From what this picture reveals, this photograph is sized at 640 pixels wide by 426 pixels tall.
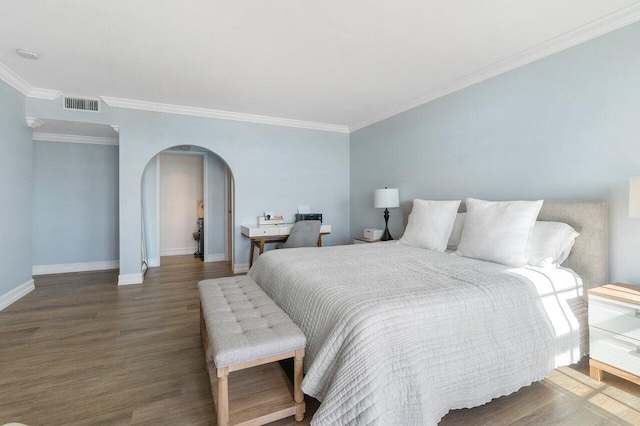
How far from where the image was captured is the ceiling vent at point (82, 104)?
12.5 ft

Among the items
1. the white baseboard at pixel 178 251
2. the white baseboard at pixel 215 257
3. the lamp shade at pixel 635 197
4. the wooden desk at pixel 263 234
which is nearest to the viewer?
the lamp shade at pixel 635 197

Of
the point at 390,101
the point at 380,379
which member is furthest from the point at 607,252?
the point at 390,101

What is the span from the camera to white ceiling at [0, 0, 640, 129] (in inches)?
81.6

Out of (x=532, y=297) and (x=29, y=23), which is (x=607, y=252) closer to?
(x=532, y=297)

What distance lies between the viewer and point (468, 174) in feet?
10.7

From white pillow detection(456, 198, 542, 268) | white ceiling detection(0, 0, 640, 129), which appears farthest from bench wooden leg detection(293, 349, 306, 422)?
white ceiling detection(0, 0, 640, 129)

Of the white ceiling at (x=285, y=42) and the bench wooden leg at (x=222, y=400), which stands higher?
the white ceiling at (x=285, y=42)

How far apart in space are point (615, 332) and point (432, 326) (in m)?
1.31

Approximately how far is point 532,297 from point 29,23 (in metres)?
4.04

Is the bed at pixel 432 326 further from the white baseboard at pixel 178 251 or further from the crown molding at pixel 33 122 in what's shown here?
the white baseboard at pixel 178 251

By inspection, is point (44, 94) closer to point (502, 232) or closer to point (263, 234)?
point (263, 234)

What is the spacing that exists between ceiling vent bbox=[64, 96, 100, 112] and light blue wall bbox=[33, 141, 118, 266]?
132 centimetres

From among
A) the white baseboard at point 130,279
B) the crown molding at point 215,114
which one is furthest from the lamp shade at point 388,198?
the white baseboard at point 130,279

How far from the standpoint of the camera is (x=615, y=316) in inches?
72.0
